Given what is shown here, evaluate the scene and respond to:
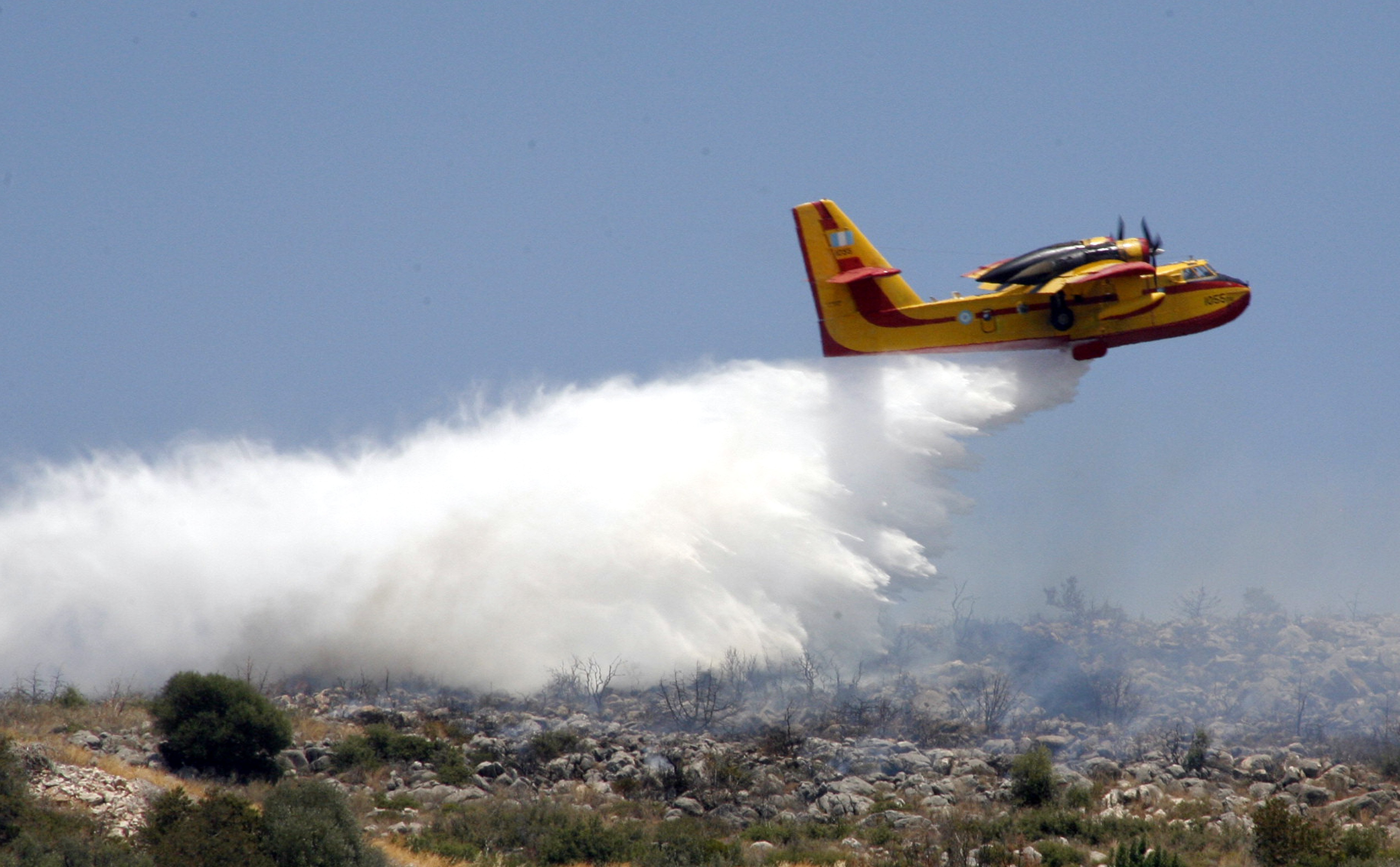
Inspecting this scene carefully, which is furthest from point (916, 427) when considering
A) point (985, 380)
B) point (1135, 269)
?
point (1135, 269)

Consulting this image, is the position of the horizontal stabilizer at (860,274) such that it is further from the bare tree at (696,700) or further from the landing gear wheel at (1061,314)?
the bare tree at (696,700)

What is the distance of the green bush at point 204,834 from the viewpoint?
20.0 meters

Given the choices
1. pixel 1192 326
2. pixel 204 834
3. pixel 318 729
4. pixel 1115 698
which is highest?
pixel 1192 326

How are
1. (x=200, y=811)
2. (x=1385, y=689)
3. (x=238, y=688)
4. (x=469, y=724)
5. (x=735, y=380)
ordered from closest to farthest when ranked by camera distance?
(x=200, y=811) < (x=238, y=688) < (x=469, y=724) < (x=735, y=380) < (x=1385, y=689)

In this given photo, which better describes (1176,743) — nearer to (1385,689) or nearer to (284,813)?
(284,813)

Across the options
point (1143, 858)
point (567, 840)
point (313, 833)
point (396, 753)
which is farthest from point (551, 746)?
point (1143, 858)

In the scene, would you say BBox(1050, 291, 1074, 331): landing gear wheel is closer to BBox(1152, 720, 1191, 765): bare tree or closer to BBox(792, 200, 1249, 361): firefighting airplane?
BBox(792, 200, 1249, 361): firefighting airplane

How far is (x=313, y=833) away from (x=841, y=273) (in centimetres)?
2118

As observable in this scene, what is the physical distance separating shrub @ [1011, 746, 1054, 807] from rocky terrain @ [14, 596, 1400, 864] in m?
0.22

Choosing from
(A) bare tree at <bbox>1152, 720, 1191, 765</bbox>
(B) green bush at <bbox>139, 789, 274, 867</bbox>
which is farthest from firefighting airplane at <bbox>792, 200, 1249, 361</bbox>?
(B) green bush at <bbox>139, 789, 274, 867</bbox>

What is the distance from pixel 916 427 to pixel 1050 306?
212 inches

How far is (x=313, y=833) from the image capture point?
20.8 meters

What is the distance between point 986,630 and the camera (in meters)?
104

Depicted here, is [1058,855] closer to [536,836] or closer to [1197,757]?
[536,836]
